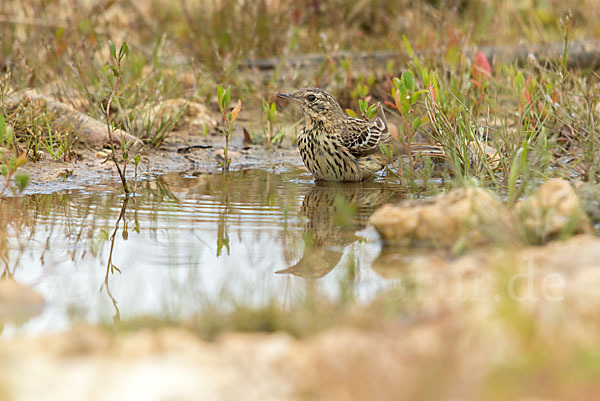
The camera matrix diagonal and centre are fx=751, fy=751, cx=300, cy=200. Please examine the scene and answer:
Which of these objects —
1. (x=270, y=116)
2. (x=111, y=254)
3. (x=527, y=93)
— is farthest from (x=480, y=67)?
(x=111, y=254)

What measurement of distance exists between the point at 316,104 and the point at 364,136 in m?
0.56

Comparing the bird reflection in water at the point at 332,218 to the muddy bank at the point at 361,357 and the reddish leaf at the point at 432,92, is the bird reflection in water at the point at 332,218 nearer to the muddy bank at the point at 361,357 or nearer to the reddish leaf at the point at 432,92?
the reddish leaf at the point at 432,92

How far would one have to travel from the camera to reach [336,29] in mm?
10594

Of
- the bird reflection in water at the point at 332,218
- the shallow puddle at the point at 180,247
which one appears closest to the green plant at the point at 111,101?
the shallow puddle at the point at 180,247

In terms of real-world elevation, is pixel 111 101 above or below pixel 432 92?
below

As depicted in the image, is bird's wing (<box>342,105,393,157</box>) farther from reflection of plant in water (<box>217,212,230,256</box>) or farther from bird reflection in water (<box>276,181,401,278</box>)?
reflection of plant in water (<box>217,212,230,256</box>)

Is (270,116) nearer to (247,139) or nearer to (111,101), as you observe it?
(247,139)

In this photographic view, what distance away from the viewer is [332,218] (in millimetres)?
5555

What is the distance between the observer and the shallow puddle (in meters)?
3.71

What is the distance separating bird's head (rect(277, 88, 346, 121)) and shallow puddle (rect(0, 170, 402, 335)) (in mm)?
942

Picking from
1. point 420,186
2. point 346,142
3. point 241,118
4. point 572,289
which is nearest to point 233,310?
point 572,289

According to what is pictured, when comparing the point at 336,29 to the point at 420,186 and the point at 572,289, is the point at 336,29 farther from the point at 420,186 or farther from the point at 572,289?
the point at 572,289

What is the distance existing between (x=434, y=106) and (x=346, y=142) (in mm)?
1263

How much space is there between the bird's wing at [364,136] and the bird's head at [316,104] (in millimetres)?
196
